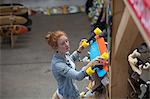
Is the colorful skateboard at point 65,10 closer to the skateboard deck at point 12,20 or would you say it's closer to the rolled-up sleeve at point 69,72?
the skateboard deck at point 12,20

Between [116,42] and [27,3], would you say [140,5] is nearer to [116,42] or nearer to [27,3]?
[116,42]

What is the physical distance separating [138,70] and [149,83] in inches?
12.9

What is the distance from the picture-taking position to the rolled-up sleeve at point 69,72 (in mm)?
2934

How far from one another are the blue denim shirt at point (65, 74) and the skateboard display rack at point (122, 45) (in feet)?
1.10

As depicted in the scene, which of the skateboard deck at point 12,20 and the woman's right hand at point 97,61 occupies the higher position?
the skateboard deck at point 12,20

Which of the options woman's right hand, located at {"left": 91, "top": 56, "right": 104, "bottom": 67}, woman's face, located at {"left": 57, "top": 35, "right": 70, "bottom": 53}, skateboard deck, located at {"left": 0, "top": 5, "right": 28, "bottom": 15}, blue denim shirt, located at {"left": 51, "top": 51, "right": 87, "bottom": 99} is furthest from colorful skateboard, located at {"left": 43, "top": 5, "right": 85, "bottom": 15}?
woman's right hand, located at {"left": 91, "top": 56, "right": 104, "bottom": 67}

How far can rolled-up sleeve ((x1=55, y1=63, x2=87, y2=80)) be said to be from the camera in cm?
293

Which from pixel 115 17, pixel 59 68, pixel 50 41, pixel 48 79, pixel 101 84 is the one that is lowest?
pixel 48 79

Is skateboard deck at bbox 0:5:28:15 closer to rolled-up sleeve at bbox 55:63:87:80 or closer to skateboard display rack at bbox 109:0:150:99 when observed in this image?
rolled-up sleeve at bbox 55:63:87:80

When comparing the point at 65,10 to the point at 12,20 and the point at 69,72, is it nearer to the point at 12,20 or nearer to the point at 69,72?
A: the point at 12,20

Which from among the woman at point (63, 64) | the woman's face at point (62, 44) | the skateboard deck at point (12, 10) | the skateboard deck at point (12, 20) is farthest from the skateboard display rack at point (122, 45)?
the skateboard deck at point (12, 10)

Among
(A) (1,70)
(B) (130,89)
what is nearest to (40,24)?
(A) (1,70)

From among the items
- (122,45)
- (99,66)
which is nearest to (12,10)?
(99,66)

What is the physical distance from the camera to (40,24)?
7.12 meters
